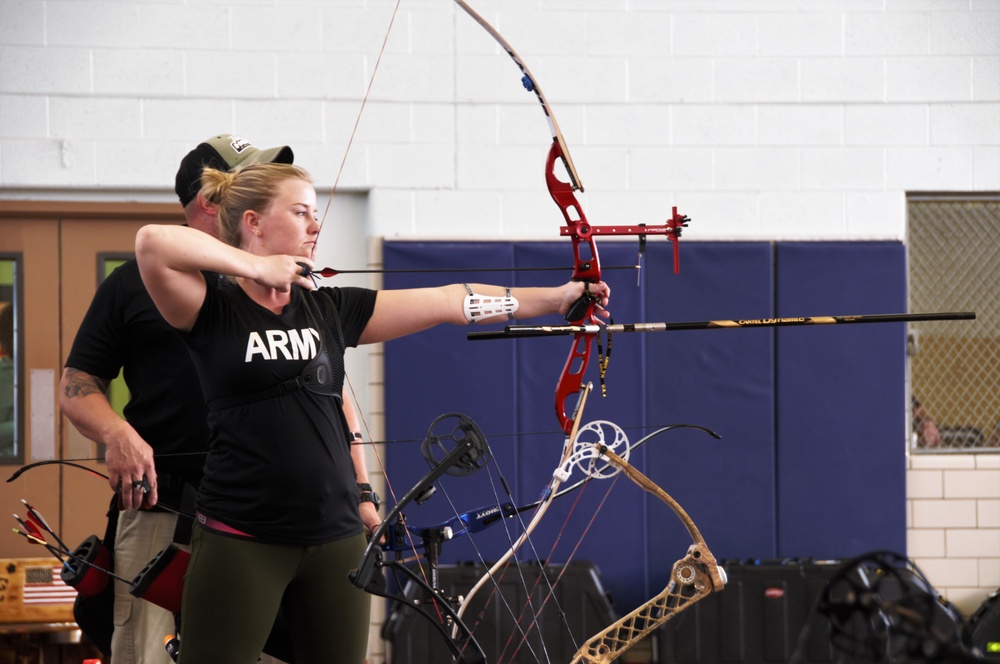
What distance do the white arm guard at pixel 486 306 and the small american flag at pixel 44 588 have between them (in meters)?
2.25

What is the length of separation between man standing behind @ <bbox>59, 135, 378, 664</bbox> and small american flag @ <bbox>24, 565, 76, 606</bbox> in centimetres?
156

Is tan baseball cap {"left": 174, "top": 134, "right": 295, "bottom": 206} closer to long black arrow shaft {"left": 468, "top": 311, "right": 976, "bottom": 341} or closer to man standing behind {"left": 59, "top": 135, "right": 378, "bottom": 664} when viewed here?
man standing behind {"left": 59, "top": 135, "right": 378, "bottom": 664}

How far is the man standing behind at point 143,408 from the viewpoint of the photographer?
214 centimetres

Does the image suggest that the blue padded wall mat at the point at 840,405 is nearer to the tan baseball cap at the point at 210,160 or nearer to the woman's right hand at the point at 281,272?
the tan baseball cap at the point at 210,160

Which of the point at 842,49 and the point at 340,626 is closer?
the point at 340,626

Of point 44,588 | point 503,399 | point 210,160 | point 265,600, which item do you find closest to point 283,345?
point 265,600

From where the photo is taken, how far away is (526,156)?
401 centimetres

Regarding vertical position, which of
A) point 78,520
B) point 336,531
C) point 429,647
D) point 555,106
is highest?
point 555,106

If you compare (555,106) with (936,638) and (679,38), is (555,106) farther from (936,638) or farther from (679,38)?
(936,638)

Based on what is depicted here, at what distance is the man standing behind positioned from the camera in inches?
84.3

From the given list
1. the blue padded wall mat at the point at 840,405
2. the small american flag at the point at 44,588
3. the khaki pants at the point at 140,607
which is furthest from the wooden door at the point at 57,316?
the blue padded wall mat at the point at 840,405

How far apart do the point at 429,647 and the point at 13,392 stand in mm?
1662

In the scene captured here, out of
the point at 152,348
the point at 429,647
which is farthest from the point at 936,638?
the point at 429,647

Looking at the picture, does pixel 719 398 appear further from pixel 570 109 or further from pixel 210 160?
pixel 210 160
